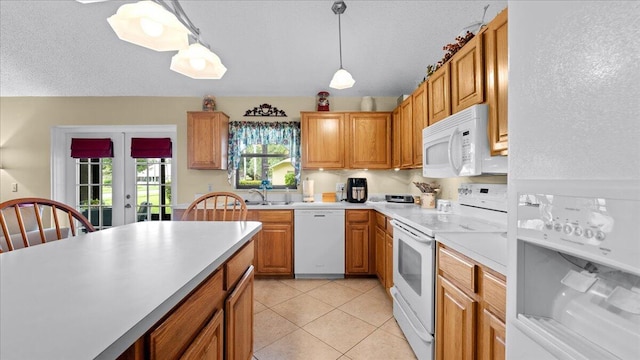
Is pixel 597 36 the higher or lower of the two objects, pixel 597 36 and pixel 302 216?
the higher

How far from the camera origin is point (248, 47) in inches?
→ 118

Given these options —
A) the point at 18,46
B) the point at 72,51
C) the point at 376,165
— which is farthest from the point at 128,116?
the point at 376,165

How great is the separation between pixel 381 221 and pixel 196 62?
2.20 meters

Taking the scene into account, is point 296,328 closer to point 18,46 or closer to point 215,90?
point 215,90

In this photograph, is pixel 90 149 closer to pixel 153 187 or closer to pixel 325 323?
pixel 153 187

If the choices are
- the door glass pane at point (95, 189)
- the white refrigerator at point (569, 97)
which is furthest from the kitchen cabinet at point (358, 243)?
the door glass pane at point (95, 189)

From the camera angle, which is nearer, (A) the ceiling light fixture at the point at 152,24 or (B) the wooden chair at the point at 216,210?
(A) the ceiling light fixture at the point at 152,24

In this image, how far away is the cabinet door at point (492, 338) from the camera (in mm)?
963

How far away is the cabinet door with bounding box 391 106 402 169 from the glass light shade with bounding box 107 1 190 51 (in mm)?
2534

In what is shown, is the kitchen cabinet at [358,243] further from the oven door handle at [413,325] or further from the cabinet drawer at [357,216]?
the oven door handle at [413,325]

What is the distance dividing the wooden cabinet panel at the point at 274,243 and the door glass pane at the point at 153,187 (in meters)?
1.78

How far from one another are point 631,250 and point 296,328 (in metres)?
2.04

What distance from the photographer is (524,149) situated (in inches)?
27.6

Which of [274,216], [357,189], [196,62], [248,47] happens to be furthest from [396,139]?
[196,62]
